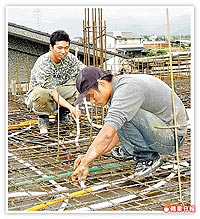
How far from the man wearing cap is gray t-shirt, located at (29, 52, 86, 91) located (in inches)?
40.1

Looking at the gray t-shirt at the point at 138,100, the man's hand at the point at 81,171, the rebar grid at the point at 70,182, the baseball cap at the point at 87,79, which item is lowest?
the rebar grid at the point at 70,182

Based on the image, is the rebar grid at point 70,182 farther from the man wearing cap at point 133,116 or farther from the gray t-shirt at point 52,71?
the gray t-shirt at point 52,71

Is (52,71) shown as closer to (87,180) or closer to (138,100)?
(87,180)

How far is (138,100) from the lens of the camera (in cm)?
201

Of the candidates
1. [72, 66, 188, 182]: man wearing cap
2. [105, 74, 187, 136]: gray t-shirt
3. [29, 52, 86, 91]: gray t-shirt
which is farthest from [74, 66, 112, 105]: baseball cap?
[29, 52, 86, 91]: gray t-shirt

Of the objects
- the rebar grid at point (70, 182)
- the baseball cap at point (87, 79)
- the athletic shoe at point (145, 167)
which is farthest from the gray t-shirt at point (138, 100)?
the rebar grid at point (70, 182)

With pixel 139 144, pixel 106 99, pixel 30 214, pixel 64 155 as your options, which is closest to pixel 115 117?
pixel 106 99

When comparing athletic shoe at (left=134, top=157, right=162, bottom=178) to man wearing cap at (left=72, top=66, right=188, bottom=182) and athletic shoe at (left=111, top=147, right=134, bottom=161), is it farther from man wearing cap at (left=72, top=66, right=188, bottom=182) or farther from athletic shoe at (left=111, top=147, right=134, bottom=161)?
athletic shoe at (left=111, top=147, right=134, bottom=161)

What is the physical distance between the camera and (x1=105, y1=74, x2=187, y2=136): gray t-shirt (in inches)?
75.5

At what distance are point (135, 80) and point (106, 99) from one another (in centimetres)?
17

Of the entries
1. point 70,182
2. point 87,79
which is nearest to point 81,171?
point 70,182

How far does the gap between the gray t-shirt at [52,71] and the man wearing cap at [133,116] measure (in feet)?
3.34

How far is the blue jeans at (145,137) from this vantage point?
2.17m

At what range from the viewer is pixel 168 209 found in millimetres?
1865
